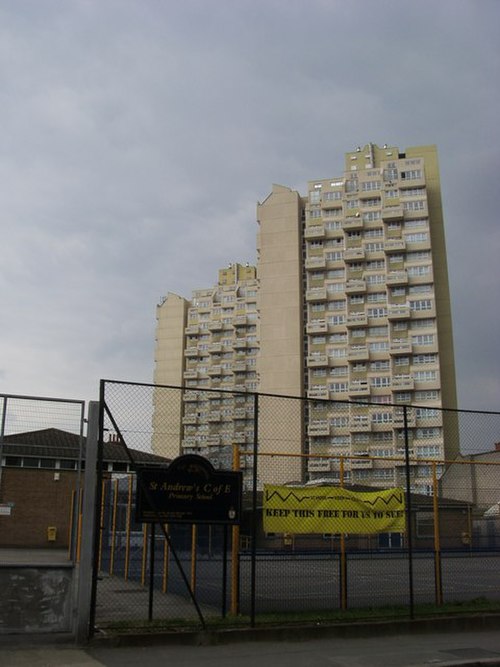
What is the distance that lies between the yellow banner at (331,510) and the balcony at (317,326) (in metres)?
88.6

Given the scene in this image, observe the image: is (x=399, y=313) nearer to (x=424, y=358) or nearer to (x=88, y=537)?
(x=424, y=358)

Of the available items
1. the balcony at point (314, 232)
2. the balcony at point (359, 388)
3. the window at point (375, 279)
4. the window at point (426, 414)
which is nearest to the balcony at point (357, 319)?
the window at point (375, 279)

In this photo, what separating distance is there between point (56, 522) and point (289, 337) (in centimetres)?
8749

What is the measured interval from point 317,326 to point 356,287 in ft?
26.4

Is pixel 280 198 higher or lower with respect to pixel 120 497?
higher

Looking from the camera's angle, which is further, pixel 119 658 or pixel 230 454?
pixel 230 454

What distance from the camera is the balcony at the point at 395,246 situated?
3866 inches

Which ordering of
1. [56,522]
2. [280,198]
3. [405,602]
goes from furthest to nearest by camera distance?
[280,198]
[56,522]
[405,602]

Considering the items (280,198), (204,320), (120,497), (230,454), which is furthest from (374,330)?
(230,454)

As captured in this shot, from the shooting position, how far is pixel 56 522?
17.0 metres

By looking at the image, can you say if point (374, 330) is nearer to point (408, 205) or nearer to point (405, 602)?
point (408, 205)

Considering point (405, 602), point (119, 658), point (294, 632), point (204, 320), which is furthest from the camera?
point (204, 320)

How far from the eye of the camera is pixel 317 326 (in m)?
101

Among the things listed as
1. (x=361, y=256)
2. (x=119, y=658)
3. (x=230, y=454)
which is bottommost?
(x=119, y=658)
